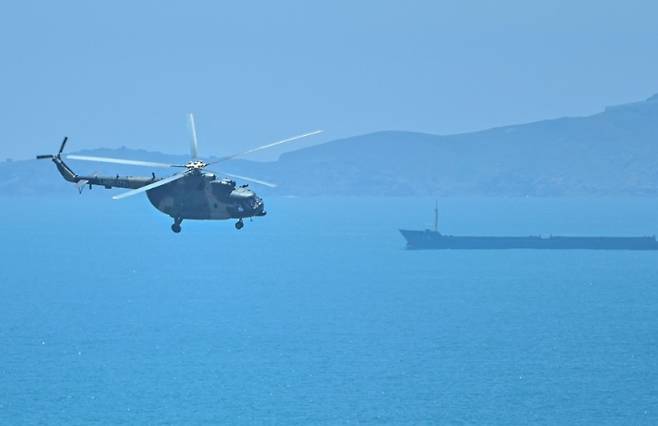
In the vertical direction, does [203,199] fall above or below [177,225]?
above

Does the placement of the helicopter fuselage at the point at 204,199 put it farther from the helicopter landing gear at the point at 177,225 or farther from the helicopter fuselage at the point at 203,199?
the helicopter landing gear at the point at 177,225

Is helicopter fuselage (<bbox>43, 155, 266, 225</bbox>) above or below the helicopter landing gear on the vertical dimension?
above

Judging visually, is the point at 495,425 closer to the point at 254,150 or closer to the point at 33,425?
the point at 33,425

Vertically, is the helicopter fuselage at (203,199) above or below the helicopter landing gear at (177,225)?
above

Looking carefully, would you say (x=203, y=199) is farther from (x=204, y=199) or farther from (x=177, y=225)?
(x=177, y=225)

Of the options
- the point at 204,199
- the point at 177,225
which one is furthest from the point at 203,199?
the point at 177,225

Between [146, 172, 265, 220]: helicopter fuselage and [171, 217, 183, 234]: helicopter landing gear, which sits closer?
[171, 217, 183, 234]: helicopter landing gear

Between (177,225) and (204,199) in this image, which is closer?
(177,225)

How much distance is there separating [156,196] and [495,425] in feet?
577

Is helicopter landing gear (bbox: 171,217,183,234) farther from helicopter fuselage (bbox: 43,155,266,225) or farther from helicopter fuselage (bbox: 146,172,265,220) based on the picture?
helicopter fuselage (bbox: 146,172,265,220)

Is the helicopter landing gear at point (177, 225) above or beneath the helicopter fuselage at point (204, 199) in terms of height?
beneath

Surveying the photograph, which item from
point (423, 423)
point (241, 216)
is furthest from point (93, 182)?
point (423, 423)

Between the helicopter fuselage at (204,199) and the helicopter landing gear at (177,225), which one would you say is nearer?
the helicopter landing gear at (177,225)

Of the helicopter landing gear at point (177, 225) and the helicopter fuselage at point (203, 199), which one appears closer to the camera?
the helicopter landing gear at point (177, 225)
